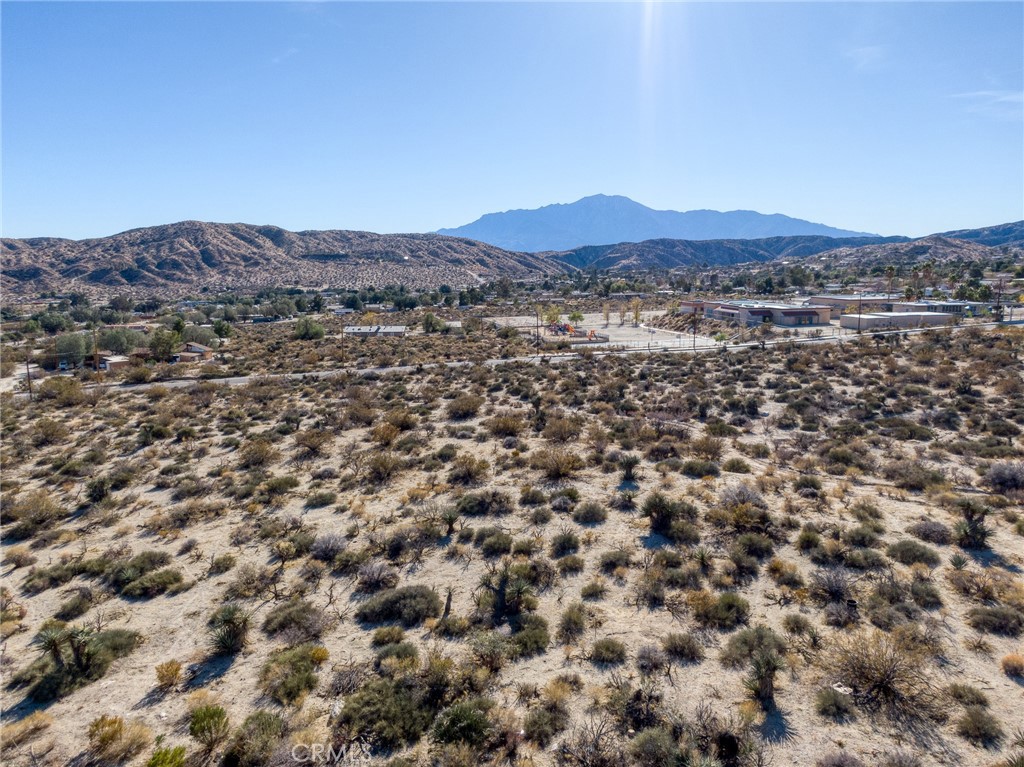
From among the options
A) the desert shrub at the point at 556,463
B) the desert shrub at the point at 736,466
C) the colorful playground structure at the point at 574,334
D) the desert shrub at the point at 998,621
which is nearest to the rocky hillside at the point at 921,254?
the colorful playground structure at the point at 574,334

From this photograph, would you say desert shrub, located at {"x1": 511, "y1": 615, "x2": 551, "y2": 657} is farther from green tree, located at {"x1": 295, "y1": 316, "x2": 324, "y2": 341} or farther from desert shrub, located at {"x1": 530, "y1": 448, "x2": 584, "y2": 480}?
green tree, located at {"x1": 295, "y1": 316, "x2": 324, "y2": 341}

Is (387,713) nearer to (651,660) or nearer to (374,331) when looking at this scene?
Result: (651,660)

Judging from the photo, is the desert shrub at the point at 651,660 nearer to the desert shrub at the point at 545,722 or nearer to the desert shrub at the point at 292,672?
the desert shrub at the point at 545,722

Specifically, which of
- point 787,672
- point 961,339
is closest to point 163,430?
point 787,672

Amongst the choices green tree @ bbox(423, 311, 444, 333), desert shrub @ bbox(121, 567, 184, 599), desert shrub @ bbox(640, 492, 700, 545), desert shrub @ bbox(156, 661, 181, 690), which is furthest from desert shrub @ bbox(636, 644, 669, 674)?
green tree @ bbox(423, 311, 444, 333)

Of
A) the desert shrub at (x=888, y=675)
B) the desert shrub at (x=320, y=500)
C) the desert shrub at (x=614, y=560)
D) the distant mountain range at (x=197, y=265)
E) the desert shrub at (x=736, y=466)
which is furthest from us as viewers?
the distant mountain range at (x=197, y=265)

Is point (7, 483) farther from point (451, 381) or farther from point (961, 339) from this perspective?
point (961, 339)

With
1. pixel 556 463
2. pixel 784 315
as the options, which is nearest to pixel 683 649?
pixel 556 463
